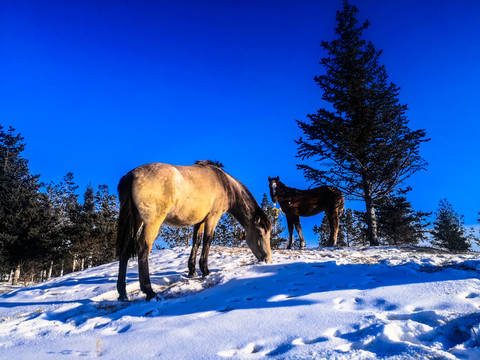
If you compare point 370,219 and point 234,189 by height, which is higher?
point 234,189

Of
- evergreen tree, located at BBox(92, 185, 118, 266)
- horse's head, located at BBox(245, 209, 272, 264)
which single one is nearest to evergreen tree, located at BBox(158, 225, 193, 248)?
evergreen tree, located at BBox(92, 185, 118, 266)

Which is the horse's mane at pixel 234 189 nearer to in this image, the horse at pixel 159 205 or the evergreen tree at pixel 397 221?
the horse at pixel 159 205

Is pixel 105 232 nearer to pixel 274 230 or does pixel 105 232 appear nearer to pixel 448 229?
pixel 274 230

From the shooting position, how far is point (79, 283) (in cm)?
627

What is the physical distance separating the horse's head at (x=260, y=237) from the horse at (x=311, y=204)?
4.38 meters

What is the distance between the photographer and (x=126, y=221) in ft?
15.1

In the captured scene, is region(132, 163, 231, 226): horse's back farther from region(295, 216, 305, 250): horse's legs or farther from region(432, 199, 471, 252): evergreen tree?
region(432, 199, 471, 252): evergreen tree

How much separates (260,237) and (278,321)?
169 inches

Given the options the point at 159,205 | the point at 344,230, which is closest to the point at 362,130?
the point at 159,205

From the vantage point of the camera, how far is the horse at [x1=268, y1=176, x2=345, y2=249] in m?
11.1

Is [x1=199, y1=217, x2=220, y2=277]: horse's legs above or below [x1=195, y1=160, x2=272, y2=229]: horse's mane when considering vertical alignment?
below

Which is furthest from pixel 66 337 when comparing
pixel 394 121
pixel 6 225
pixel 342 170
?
pixel 6 225

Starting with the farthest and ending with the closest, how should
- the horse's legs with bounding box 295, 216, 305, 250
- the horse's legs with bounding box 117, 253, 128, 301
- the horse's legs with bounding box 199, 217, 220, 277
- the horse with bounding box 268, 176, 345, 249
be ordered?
1. the horse's legs with bounding box 295, 216, 305, 250
2. the horse with bounding box 268, 176, 345, 249
3. the horse's legs with bounding box 199, 217, 220, 277
4. the horse's legs with bounding box 117, 253, 128, 301

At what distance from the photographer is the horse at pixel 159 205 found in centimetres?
432
